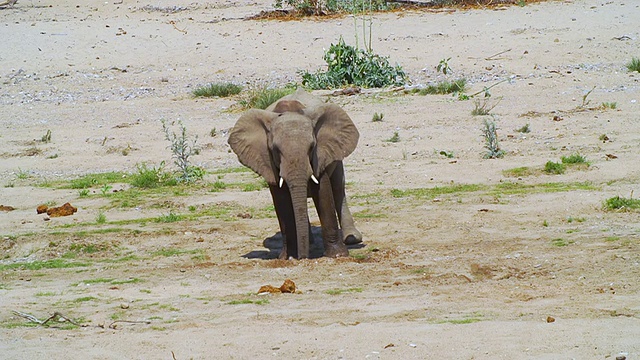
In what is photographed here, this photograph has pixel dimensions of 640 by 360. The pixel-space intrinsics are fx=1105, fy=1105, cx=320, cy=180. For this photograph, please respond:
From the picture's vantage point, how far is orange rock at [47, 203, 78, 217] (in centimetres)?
1162

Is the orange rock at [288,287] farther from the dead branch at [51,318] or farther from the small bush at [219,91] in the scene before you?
the small bush at [219,91]

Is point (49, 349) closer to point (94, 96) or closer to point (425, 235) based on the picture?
point (425, 235)

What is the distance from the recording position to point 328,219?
934 centimetres

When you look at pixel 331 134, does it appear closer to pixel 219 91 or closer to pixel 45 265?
pixel 45 265

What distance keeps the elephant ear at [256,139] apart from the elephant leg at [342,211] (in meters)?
0.72

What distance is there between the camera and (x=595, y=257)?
8281 millimetres

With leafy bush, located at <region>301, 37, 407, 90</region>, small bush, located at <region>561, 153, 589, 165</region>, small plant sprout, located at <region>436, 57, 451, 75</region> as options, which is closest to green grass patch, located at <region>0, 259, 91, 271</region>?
small bush, located at <region>561, 153, 589, 165</region>

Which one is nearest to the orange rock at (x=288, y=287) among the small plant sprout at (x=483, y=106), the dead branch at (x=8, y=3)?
the small plant sprout at (x=483, y=106)

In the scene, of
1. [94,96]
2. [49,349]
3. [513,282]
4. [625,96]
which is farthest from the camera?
[94,96]

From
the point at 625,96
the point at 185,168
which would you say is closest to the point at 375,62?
the point at 625,96

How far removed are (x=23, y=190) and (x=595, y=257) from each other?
7.32 m

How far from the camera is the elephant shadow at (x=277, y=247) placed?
970 centimetres

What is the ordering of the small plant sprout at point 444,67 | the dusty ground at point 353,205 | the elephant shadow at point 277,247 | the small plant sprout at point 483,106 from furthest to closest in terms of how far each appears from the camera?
the small plant sprout at point 444,67
the small plant sprout at point 483,106
the elephant shadow at point 277,247
the dusty ground at point 353,205

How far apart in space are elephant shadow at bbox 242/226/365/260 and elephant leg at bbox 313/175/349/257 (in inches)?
13.5
